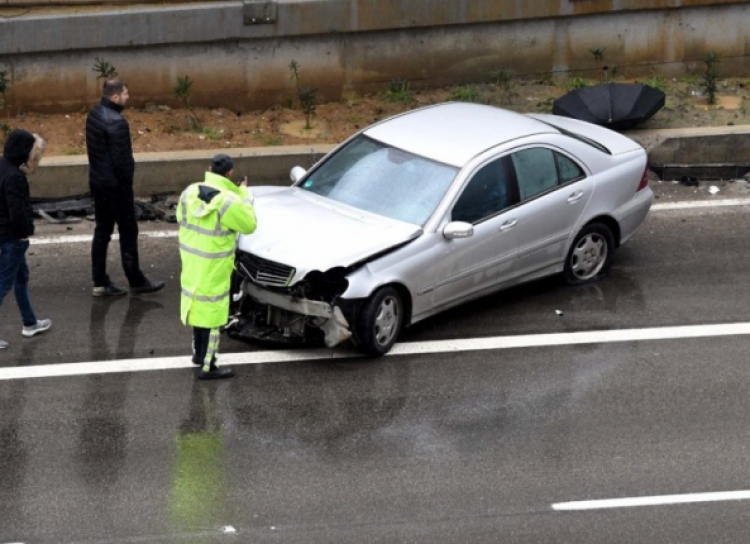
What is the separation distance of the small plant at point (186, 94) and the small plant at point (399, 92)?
2276 millimetres

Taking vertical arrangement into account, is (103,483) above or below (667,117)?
below

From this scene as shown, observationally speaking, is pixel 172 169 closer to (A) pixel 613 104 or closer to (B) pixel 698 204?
(A) pixel 613 104

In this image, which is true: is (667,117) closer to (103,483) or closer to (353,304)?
(353,304)

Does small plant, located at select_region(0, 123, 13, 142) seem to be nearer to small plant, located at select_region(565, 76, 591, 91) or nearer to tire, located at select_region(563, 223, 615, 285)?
tire, located at select_region(563, 223, 615, 285)

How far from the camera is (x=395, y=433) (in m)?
8.72

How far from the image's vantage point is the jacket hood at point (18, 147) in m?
9.59

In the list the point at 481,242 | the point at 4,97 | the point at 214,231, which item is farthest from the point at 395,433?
the point at 4,97

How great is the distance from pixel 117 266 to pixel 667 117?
6.75m

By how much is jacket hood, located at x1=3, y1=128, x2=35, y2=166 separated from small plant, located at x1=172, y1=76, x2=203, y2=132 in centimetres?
515

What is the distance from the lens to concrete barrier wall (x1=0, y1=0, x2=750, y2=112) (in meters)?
14.7

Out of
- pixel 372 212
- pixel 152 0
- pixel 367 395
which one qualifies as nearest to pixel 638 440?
pixel 367 395

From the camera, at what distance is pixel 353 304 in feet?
31.4

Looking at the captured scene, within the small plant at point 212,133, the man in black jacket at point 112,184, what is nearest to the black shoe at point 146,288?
the man in black jacket at point 112,184

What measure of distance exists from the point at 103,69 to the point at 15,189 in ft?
16.6
